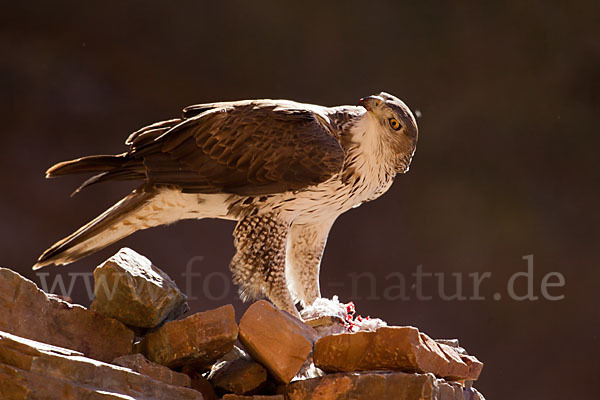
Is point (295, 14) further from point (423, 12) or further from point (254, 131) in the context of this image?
point (254, 131)

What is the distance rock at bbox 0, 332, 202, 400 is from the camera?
191cm

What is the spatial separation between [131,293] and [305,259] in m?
1.18

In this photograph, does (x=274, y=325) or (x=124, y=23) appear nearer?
(x=274, y=325)

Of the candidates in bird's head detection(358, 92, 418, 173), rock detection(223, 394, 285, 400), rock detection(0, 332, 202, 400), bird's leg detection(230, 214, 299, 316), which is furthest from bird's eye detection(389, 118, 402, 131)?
rock detection(0, 332, 202, 400)

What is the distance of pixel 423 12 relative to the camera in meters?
7.01

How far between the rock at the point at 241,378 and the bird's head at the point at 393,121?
3.85 feet

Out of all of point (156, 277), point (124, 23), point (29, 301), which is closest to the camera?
point (29, 301)

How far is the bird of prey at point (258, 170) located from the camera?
3070 millimetres

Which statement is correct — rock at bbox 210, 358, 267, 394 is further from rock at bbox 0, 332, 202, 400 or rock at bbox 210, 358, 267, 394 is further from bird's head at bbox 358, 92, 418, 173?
bird's head at bbox 358, 92, 418, 173

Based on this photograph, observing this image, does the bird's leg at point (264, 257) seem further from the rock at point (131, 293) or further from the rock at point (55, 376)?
the rock at point (55, 376)

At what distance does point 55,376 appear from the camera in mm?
1963

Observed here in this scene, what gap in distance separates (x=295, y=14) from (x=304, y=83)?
0.66 m

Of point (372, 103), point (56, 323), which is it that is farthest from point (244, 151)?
point (56, 323)

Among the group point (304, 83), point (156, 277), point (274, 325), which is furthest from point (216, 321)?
point (304, 83)
